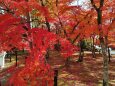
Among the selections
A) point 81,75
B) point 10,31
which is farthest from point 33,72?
point 81,75

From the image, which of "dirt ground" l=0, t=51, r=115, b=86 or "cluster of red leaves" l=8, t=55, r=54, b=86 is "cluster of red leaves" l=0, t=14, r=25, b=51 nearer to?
"cluster of red leaves" l=8, t=55, r=54, b=86

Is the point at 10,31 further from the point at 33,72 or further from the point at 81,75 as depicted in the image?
the point at 81,75

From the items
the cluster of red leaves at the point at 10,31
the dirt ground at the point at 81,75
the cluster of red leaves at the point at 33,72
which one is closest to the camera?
the cluster of red leaves at the point at 33,72

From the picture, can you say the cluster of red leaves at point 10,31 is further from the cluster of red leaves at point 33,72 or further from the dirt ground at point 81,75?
the dirt ground at point 81,75

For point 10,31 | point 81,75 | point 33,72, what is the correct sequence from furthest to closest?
point 81,75, point 10,31, point 33,72

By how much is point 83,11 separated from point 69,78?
712 centimetres

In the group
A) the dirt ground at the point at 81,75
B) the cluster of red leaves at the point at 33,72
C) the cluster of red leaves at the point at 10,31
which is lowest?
the dirt ground at the point at 81,75

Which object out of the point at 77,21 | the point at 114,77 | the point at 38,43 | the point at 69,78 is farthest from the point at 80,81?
the point at 38,43

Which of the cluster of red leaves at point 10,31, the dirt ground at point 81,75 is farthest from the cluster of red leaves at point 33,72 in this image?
the dirt ground at point 81,75

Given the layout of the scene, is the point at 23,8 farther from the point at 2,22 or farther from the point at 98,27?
the point at 98,27

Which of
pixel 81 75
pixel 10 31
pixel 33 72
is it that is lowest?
pixel 81 75

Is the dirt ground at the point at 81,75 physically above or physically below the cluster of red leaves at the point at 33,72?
below

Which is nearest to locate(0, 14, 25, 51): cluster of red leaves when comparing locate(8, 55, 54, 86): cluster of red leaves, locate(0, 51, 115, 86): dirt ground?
locate(8, 55, 54, 86): cluster of red leaves

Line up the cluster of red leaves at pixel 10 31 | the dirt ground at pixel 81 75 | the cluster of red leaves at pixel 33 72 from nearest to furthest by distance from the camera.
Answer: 1. the cluster of red leaves at pixel 33 72
2. the cluster of red leaves at pixel 10 31
3. the dirt ground at pixel 81 75
